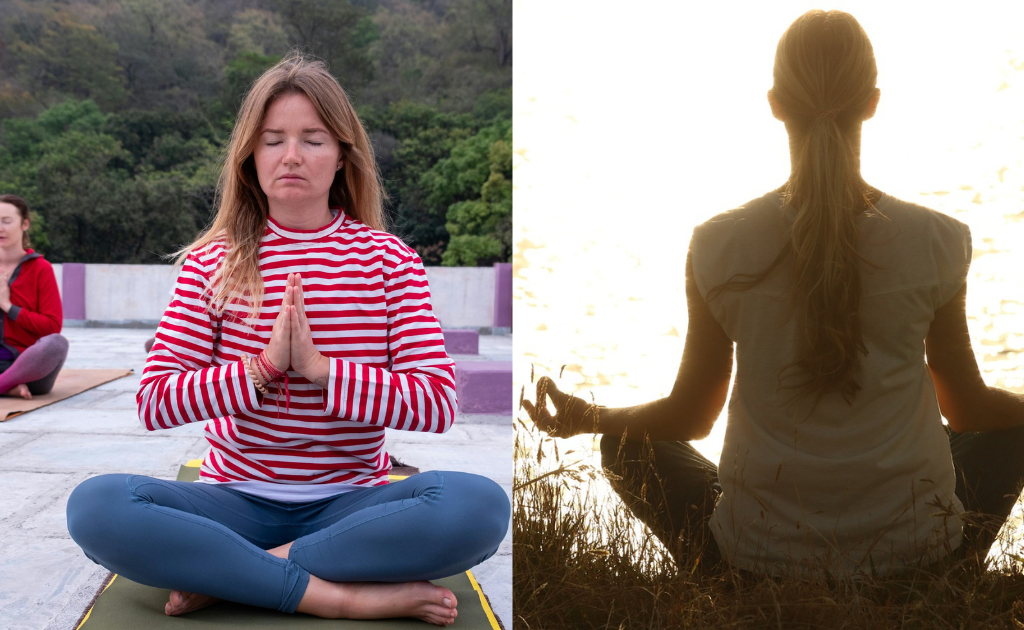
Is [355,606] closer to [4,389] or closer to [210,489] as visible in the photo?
[210,489]

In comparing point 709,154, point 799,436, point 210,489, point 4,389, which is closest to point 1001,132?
point 709,154

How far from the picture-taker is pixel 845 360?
121 centimetres

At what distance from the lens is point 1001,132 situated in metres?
1.21

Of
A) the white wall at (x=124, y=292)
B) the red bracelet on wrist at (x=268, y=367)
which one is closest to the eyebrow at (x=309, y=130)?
the red bracelet on wrist at (x=268, y=367)

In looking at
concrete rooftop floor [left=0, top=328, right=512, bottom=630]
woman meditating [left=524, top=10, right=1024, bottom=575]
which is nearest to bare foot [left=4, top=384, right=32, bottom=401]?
concrete rooftop floor [left=0, top=328, right=512, bottom=630]

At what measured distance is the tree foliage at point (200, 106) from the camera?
19.0m

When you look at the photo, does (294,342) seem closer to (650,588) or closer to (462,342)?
(650,588)

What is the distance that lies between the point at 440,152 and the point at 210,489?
64.9 ft

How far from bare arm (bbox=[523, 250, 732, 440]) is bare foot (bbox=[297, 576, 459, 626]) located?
1.95ft

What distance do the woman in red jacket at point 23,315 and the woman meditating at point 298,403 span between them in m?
3.48

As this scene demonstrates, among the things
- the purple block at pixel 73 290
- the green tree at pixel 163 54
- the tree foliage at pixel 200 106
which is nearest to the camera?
the purple block at pixel 73 290

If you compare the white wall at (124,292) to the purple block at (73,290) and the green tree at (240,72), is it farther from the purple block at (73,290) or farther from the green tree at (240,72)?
the green tree at (240,72)

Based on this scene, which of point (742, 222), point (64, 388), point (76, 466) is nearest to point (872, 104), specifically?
point (742, 222)

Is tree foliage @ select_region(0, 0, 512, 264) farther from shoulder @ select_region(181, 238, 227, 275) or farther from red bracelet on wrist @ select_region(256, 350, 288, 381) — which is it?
red bracelet on wrist @ select_region(256, 350, 288, 381)
